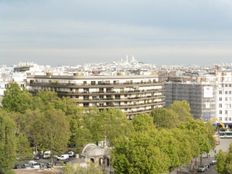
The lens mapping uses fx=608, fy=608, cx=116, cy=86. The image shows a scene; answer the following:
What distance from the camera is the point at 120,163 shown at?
50.2 m

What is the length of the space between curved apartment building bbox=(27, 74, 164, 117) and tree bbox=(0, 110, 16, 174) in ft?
96.1

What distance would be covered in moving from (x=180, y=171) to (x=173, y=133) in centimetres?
492

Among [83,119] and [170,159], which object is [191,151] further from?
[83,119]

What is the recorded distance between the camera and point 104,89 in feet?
287

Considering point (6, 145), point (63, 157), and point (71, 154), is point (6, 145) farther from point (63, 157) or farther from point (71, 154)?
point (71, 154)

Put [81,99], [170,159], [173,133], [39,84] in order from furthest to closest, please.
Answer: [39,84]
[81,99]
[173,133]
[170,159]

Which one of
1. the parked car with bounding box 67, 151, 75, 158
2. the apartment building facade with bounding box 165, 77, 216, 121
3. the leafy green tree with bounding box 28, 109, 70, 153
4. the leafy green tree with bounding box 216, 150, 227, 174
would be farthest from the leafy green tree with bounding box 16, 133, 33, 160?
the apartment building facade with bounding box 165, 77, 216, 121

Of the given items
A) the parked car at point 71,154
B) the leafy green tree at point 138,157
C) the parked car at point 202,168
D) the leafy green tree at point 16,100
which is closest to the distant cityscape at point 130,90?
the leafy green tree at point 16,100

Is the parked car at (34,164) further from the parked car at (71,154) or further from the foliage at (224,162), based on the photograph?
the foliage at (224,162)

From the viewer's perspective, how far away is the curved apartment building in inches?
3383

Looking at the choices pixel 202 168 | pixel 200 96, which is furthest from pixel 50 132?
pixel 200 96

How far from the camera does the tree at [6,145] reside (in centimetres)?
5338

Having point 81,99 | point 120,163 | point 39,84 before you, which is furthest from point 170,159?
point 39,84

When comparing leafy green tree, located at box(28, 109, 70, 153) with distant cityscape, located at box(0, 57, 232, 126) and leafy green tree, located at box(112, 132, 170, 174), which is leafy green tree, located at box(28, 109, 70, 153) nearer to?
leafy green tree, located at box(112, 132, 170, 174)
